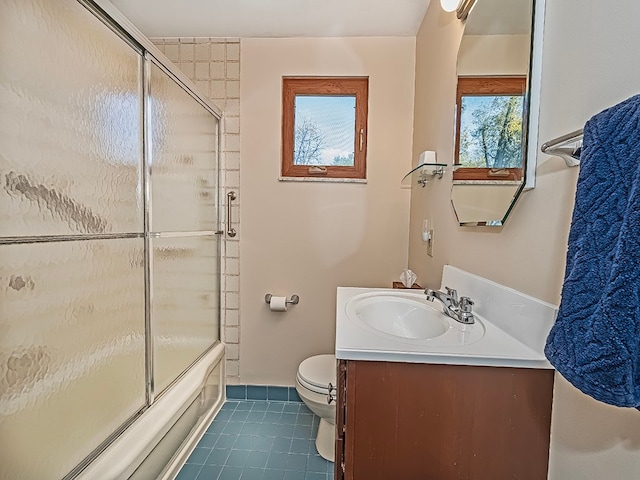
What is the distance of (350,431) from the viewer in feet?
2.65

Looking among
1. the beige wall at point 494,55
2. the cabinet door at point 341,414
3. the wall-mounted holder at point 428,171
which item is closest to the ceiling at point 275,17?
the beige wall at point 494,55

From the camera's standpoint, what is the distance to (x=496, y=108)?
1.08 meters

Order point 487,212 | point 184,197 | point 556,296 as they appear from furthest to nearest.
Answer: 1. point 184,197
2. point 487,212
3. point 556,296

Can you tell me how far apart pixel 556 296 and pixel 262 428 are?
178cm

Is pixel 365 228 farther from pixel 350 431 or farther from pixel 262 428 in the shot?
pixel 350 431

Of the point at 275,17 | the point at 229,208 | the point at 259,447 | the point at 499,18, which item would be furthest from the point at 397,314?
the point at 275,17

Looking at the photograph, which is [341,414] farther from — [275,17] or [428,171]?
[275,17]

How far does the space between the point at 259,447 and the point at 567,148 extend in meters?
1.90

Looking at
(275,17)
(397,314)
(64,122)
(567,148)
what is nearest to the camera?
(567,148)

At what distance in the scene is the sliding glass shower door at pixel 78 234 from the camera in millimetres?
899

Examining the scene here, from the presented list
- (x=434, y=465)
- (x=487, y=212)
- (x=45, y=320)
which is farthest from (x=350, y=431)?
(x=45, y=320)

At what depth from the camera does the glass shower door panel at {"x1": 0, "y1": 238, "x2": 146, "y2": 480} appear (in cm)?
90

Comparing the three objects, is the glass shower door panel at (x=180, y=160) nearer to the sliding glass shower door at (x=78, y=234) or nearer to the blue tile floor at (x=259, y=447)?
the sliding glass shower door at (x=78, y=234)

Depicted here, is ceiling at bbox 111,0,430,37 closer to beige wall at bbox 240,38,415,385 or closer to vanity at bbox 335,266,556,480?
beige wall at bbox 240,38,415,385
